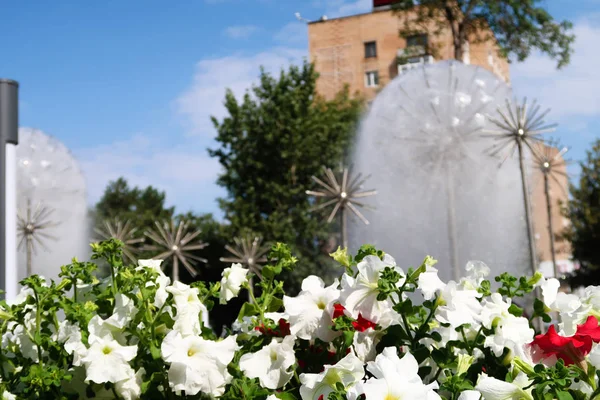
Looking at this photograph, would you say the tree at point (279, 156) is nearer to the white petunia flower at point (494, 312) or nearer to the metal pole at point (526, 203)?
the metal pole at point (526, 203)

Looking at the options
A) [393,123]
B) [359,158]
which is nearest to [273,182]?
[359,158]

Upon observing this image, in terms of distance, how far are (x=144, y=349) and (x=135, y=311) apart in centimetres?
12

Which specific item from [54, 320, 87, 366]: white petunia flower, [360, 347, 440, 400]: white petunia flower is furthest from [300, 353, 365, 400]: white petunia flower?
[54, 320, 87, 366]: white petunia flower

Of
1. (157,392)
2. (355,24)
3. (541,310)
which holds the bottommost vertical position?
(157,392)

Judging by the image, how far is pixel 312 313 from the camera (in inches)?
96.7

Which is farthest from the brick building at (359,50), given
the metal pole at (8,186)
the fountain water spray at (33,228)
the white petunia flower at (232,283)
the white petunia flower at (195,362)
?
the white petunia flower at (195,362)

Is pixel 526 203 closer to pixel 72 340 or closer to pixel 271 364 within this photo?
pixel 271 364

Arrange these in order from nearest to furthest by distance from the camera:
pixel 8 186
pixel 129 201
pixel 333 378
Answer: pixel 333 378 < pixel 8 186 < pixel 129 201

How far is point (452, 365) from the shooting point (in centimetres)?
232

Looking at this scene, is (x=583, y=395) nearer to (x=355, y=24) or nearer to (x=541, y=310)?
(x=541, y=310)

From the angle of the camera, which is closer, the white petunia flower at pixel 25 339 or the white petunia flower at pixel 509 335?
the white petunia flower at pixel 509 335

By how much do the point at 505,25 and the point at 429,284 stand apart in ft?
120

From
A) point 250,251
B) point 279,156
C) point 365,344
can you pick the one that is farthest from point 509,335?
point 279,156

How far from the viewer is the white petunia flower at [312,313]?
7.99 feet
